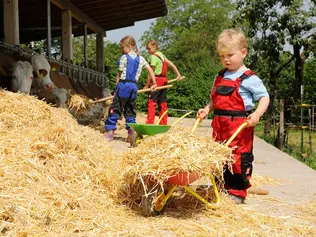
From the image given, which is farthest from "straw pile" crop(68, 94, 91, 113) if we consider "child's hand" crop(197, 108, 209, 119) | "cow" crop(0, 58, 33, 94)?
"child's hand" crop(197, 108, 209, 119)

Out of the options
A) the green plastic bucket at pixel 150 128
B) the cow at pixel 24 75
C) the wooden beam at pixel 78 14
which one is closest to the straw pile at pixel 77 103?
the cow at pixel 24 75

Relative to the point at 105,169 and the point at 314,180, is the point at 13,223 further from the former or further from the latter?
the point at 314,180

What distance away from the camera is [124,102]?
7289 millimetres

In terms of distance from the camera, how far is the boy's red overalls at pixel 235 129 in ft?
12.6

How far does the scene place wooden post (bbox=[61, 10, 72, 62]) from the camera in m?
12.6

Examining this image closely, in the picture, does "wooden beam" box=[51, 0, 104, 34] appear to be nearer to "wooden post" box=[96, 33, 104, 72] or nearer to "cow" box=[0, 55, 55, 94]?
"wooden post" box=[96, 33, 104, 72]

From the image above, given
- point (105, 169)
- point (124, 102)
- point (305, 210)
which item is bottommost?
point (305, 210)

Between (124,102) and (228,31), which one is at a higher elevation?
(228,31)

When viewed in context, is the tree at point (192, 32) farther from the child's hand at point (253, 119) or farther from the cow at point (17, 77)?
the child's hand at point (253, 119)

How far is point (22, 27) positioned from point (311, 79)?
49.8 ft

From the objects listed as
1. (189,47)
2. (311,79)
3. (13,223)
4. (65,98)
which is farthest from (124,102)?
(189,47)

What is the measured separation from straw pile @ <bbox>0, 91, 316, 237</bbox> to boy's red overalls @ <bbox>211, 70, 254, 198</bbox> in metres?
0.32

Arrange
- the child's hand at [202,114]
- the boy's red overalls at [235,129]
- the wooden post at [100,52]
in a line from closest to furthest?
1. the boy's red overalls at [235,129]
2. the child's hand at [202,114]
3. the wooden post at [100,52]

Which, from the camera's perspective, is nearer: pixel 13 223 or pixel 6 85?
pixel 13 223
